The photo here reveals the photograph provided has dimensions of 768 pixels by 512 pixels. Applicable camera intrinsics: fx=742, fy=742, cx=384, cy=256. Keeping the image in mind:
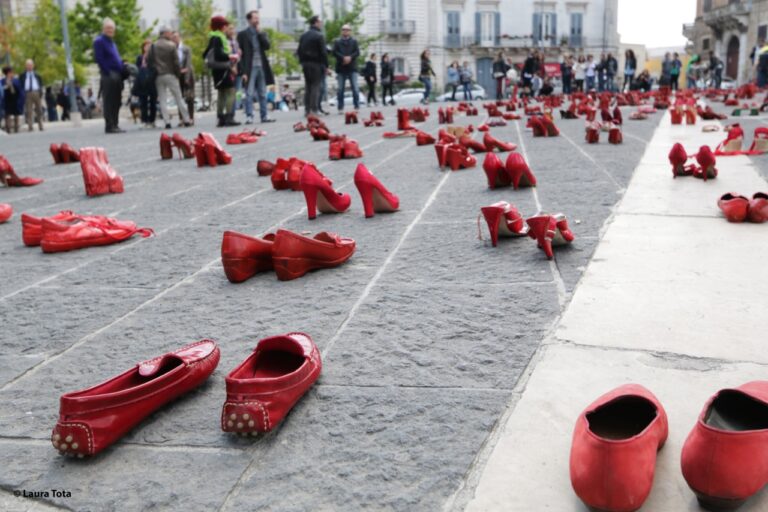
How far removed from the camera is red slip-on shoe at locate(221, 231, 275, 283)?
2.81m

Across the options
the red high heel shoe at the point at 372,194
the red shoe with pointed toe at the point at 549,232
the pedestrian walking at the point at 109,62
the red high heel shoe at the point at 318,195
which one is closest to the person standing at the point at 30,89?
the pedestrian walking at the point at 109,62

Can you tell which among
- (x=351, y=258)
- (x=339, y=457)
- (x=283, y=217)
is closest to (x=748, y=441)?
(x=339, y=457)

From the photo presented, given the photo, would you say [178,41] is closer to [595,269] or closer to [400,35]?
[595,269]

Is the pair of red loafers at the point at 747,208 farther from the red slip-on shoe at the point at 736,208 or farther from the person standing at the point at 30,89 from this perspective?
the person standing at the point at 30,89

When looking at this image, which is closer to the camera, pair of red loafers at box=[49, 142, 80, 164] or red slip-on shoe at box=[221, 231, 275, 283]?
red slip-on shoe at box=[221, 231, 275, 283]

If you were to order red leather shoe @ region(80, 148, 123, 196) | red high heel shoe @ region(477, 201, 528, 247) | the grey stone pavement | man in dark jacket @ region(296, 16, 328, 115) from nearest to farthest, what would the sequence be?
the grey stone pavement, red high heel shoe @ region(477, 201, 528, 247), red leather shoe @ region(80, 148, 123, 196), man in dark jacket @ region(296, 16, 328, 115)

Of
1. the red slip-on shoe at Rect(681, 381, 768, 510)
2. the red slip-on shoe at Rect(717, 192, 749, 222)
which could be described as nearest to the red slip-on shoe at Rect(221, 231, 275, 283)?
the red slip-on shoe at Rect(681, 381, 768, 510)

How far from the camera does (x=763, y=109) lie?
1250 cm

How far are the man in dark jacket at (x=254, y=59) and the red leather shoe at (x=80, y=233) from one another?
362 inches

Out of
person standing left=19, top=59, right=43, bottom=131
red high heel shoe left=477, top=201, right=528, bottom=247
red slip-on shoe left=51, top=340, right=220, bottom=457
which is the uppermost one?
person standing left=19, top=59, right=43, bottom=131

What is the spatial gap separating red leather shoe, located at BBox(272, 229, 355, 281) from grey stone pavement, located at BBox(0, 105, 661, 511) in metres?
0.06

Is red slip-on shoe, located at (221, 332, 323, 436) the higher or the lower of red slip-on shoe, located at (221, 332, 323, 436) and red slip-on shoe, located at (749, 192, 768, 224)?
the lower

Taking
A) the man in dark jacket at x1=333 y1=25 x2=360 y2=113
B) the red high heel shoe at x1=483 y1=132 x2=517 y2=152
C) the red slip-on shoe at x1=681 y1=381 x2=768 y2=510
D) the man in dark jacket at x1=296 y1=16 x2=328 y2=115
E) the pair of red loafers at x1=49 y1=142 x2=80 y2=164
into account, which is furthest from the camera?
the man in dark jacket at x1=333 y1=25 x2=360 y2=113

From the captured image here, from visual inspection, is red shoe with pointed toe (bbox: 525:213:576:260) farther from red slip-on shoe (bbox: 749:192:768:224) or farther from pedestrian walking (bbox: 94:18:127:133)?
pedestrian walking (bbox: 94:18:127:133)
